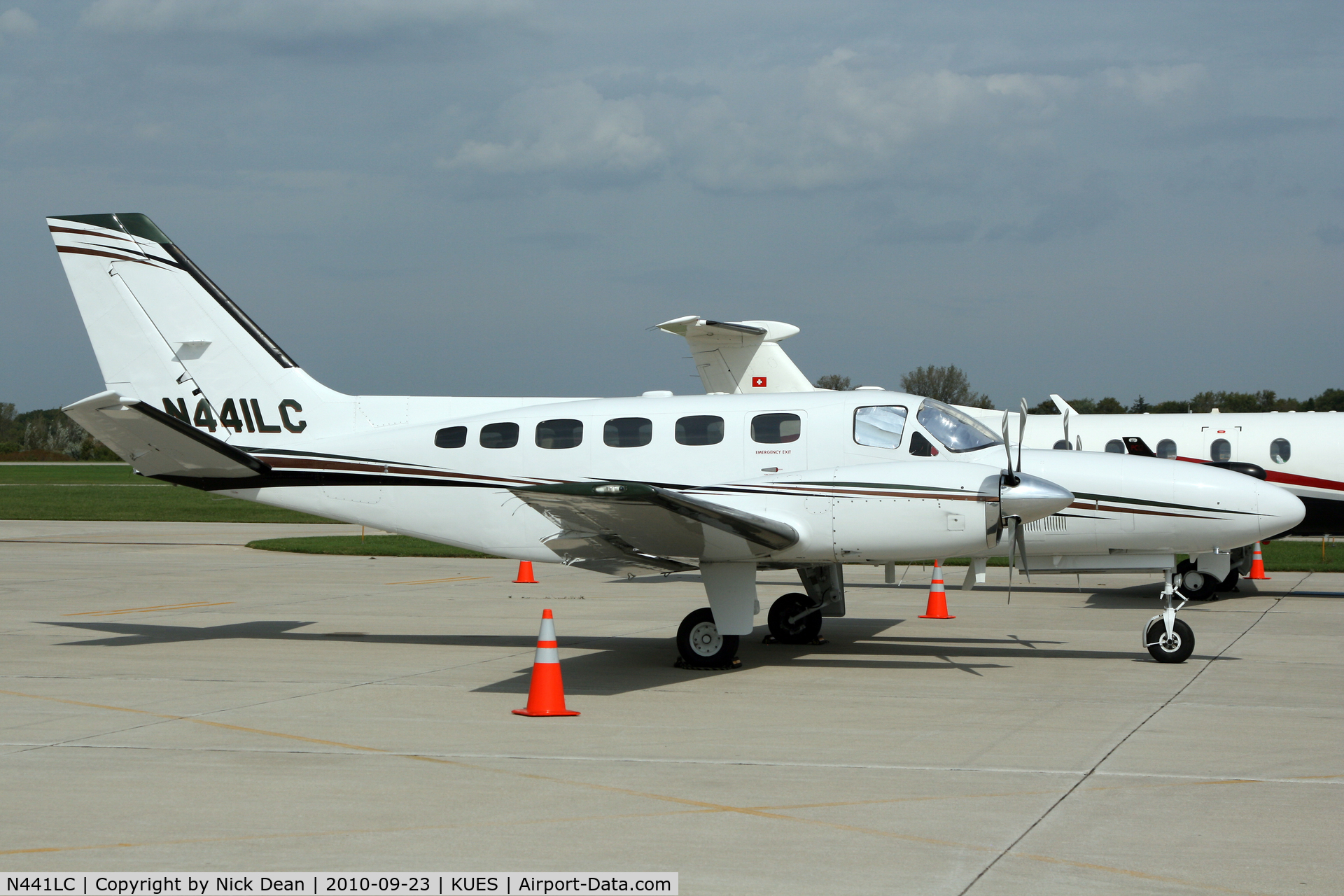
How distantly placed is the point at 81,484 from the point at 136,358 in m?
54.2

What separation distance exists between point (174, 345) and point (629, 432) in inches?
216

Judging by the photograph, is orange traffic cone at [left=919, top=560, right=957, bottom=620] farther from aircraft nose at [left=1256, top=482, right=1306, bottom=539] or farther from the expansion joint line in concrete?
aircraft nose at [left=1256, top=482, right=1306, bottom=539]

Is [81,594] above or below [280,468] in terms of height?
below

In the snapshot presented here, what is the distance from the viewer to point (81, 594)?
59.6ft

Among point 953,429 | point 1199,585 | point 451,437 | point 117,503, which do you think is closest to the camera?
point 953,429

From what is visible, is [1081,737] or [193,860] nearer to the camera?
[193,860]

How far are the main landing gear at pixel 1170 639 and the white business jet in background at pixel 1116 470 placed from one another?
17.6 inches

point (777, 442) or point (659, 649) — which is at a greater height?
point (777, 442)

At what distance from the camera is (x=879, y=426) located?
1157cm

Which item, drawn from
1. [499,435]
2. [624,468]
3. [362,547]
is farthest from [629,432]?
[362,547]

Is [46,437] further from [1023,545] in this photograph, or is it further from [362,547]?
[1023,545]

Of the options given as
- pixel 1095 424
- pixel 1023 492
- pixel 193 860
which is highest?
pixel 1095 424

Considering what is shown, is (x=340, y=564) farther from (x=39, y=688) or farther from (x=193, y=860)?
(x=193, y=860)

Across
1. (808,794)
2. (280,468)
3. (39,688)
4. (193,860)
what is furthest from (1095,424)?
(193,860)
